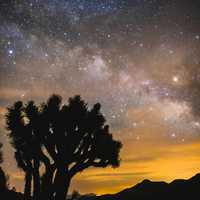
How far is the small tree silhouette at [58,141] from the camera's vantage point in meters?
15.7

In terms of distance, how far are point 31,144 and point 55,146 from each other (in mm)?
1107

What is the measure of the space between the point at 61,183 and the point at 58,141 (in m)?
2.25

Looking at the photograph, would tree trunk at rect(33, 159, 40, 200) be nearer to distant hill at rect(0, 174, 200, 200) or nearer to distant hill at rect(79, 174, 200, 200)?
distant hill at rect(0, 174, 200, 200)

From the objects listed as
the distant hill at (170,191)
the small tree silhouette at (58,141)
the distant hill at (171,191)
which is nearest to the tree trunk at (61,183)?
the small tree silhouette at (58,141)

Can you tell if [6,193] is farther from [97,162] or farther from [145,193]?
[145,193]

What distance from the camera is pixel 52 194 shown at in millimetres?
16406

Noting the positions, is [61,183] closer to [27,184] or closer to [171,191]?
[27,184]

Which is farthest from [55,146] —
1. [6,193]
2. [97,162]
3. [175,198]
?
[175,198]

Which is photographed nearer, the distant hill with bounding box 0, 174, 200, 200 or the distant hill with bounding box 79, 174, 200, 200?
the distant hill with bounding box 0, 174, 200, 200

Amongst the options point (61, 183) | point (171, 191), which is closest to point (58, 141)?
point (61, 183)

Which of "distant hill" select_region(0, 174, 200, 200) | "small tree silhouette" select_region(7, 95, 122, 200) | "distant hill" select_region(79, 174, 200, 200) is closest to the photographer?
"small tree silhouette" select_region(7, 95, 122, 200)

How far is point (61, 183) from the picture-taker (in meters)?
16.3

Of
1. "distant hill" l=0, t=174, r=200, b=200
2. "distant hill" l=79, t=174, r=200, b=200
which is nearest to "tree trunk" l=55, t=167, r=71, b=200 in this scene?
"distant hill" l=0, t=174, r=200, b=200

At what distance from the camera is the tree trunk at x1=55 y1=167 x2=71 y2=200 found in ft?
53.3
